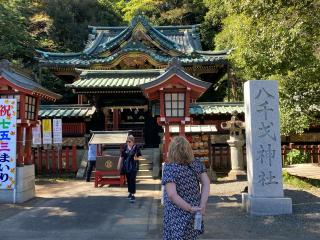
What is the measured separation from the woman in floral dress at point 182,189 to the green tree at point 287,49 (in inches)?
320

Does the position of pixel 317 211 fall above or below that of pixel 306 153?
below

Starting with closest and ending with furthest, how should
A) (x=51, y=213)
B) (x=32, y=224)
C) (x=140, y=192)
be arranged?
(x=32, y=224)
(x=51, y=213)
(x=140, y=192)

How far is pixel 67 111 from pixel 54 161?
10.1 feet

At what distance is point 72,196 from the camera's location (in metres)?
10.8

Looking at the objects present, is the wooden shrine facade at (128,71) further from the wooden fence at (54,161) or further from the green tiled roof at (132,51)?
the wooden fence at (54,161)

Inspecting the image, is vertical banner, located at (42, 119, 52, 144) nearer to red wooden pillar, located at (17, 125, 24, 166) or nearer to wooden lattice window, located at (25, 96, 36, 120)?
wooden lattice window, located at (25, 96, 36, 120)

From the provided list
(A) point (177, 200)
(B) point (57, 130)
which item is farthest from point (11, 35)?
(A) point (177, 200)

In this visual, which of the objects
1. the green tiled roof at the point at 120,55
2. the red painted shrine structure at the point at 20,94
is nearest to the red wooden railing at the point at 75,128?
the green tiled roof at the point at 120,55

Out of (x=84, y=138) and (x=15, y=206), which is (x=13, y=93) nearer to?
(x=15, y=206)

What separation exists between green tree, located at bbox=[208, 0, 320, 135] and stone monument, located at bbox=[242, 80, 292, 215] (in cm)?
354

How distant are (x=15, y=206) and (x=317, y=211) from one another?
7219 mm

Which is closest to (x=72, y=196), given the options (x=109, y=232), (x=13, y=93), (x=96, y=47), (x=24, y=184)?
(x=24, y=184)

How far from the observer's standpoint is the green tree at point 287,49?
10672 mm

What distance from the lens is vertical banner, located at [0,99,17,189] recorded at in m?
9.88
